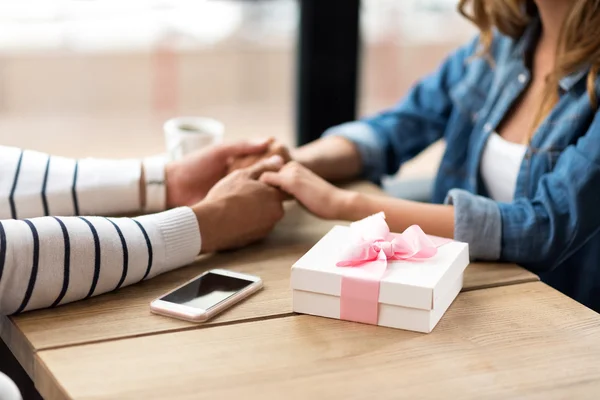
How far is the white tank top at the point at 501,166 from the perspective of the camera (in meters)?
1.30

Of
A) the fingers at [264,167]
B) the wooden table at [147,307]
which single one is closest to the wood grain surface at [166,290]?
the wooden table at [147,307]

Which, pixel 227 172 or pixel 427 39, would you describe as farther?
pixel 427 39

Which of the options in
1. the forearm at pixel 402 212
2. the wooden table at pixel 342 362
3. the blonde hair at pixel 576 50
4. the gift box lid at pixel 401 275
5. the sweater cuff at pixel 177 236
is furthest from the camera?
the blonde hair at pixel 576 50

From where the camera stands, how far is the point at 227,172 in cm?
129

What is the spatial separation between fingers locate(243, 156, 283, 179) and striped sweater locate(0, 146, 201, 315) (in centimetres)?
17

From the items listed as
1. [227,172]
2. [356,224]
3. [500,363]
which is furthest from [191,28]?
[500,363]

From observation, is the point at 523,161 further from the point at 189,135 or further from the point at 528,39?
the point at 189,135

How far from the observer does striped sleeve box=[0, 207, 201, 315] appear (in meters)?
0.86

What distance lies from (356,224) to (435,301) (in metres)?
0.18

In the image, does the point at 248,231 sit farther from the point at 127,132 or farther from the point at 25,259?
the point at 127,132

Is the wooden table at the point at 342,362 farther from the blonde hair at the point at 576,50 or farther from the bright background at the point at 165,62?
the bright background at the point at 165,62

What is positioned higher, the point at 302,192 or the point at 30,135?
the point at 302,192

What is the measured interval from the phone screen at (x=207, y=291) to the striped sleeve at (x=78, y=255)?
0.06m

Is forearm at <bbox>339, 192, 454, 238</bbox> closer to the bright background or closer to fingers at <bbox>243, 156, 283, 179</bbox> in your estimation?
fingers at <bbox>243, 156, 283, 179</bbox>
